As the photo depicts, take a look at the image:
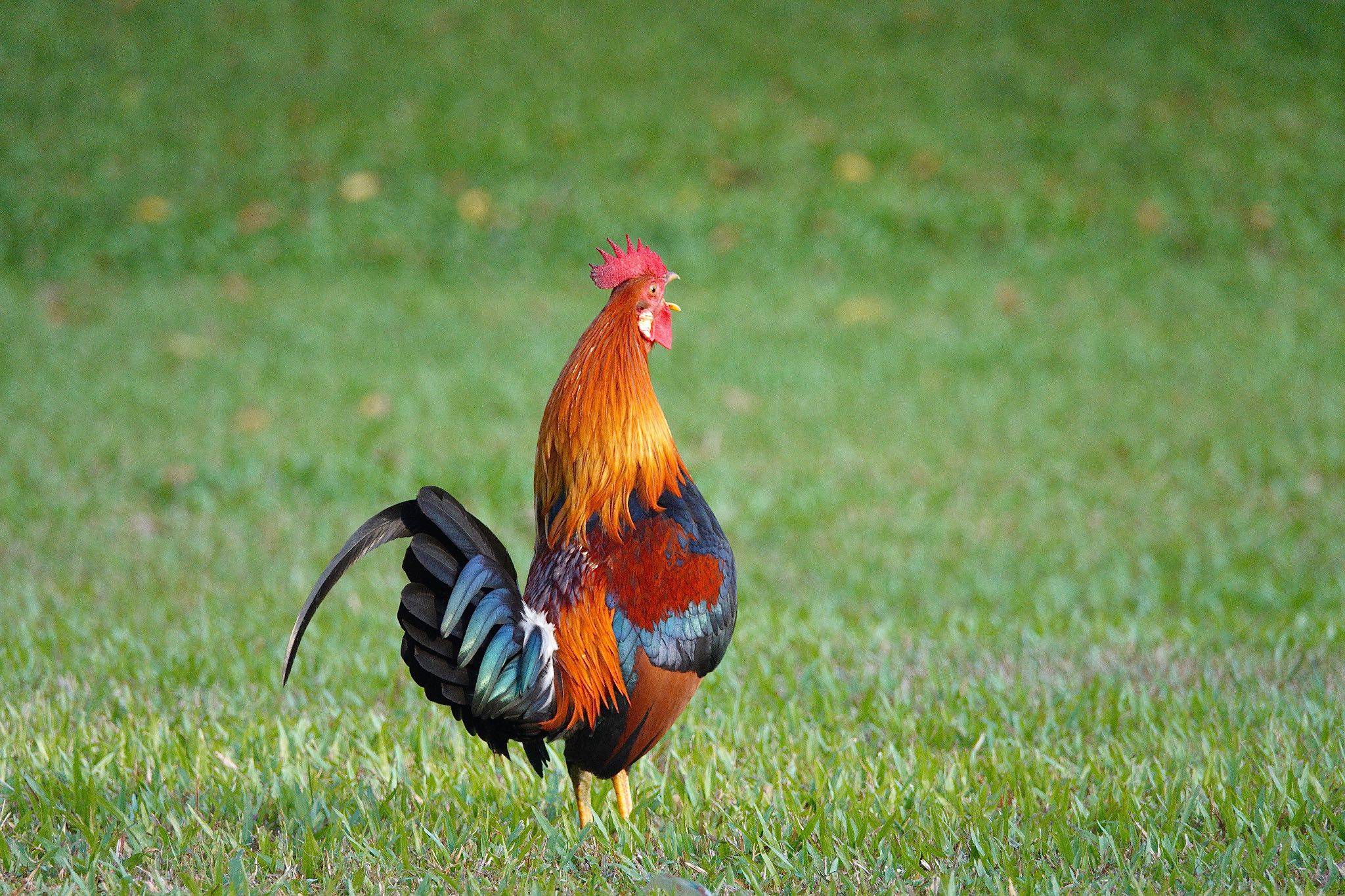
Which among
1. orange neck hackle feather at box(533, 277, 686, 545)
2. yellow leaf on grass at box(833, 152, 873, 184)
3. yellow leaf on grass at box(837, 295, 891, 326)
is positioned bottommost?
orange neck hackle feather at box(533, 277, 686, 545)

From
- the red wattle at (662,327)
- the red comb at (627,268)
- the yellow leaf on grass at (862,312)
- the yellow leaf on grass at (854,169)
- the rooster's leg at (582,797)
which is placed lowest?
the rooster's leg at (582,797)

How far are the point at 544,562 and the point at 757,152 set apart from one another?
38.2ft

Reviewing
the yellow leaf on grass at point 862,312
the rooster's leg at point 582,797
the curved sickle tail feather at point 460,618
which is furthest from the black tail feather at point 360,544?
the yellow leaf on grass at point 862,312

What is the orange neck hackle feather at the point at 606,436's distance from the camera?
2.88m

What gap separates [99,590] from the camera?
17.3ft

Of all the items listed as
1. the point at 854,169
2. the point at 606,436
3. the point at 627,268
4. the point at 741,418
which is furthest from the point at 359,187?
the point at 606,436

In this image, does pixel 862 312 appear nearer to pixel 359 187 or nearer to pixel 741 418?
pixel 741 418

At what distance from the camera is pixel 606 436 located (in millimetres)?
2898

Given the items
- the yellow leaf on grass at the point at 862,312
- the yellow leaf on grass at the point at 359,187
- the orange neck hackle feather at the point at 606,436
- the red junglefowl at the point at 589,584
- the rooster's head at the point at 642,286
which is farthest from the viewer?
the yellow leaf on grass at the point at 359,187

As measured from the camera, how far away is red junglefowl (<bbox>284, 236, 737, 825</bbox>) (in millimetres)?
2555

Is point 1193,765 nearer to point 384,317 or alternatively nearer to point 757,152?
point 384,317

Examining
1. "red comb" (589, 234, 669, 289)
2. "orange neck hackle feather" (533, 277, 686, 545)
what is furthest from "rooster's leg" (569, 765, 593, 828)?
"red comb" (589, 234, 669, 289)

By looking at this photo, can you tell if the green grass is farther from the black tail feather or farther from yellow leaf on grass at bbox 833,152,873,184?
the black tail feather

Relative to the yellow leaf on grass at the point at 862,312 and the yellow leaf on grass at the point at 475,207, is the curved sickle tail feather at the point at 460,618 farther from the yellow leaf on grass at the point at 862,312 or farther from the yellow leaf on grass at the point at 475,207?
the yellow leaf on grass at the point at 475,207
